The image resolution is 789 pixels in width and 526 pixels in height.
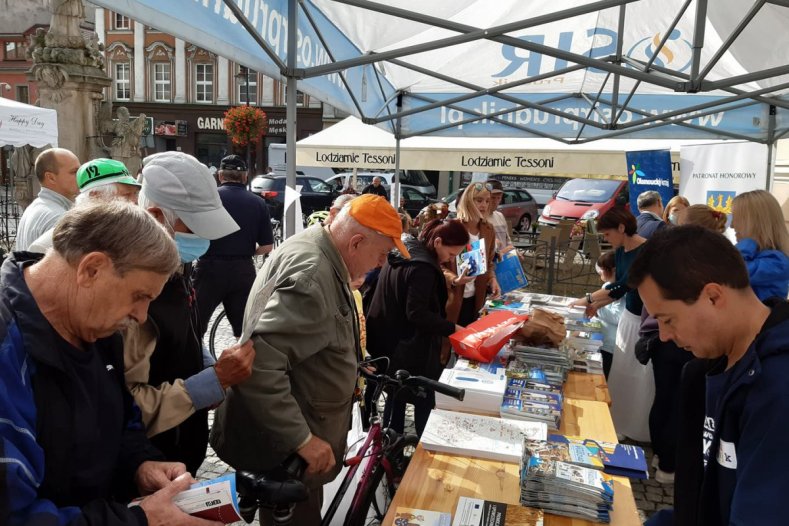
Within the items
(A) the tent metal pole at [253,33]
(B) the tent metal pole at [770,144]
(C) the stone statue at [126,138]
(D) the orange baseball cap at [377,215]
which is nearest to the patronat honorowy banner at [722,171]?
(B) the tent metal pole at [770,144]

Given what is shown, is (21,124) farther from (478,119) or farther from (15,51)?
(15,51)

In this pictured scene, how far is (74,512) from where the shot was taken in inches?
47.3

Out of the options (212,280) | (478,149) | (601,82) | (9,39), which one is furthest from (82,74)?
(9,39)

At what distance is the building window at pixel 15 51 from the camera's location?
1419 inches

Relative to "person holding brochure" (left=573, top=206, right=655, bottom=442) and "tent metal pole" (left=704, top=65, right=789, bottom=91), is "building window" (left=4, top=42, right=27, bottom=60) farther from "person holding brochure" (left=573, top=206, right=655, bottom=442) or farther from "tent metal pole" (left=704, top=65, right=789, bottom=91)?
"tent metal pole" (left=704, top=65, right=789, bottom=91)

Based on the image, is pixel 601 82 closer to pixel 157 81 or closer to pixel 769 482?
pixel 769 482

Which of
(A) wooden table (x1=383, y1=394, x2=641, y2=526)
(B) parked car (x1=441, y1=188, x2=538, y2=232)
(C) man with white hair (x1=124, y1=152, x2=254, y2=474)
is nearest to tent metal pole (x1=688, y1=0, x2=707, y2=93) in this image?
(A) wooden table (x1=383, y1=394, x2=641, y2=526)

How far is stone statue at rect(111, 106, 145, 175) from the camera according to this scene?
40.4ft

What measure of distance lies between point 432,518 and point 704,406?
0.85 metres

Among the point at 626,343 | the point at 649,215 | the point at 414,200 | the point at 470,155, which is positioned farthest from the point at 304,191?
the point at 626,343

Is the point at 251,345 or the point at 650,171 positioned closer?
the point at 251,345

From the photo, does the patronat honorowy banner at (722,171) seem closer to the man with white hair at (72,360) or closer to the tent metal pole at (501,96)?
the tent metal pole at (501,96)

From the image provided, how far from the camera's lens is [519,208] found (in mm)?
18734

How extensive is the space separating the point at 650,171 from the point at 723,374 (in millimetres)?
7897
